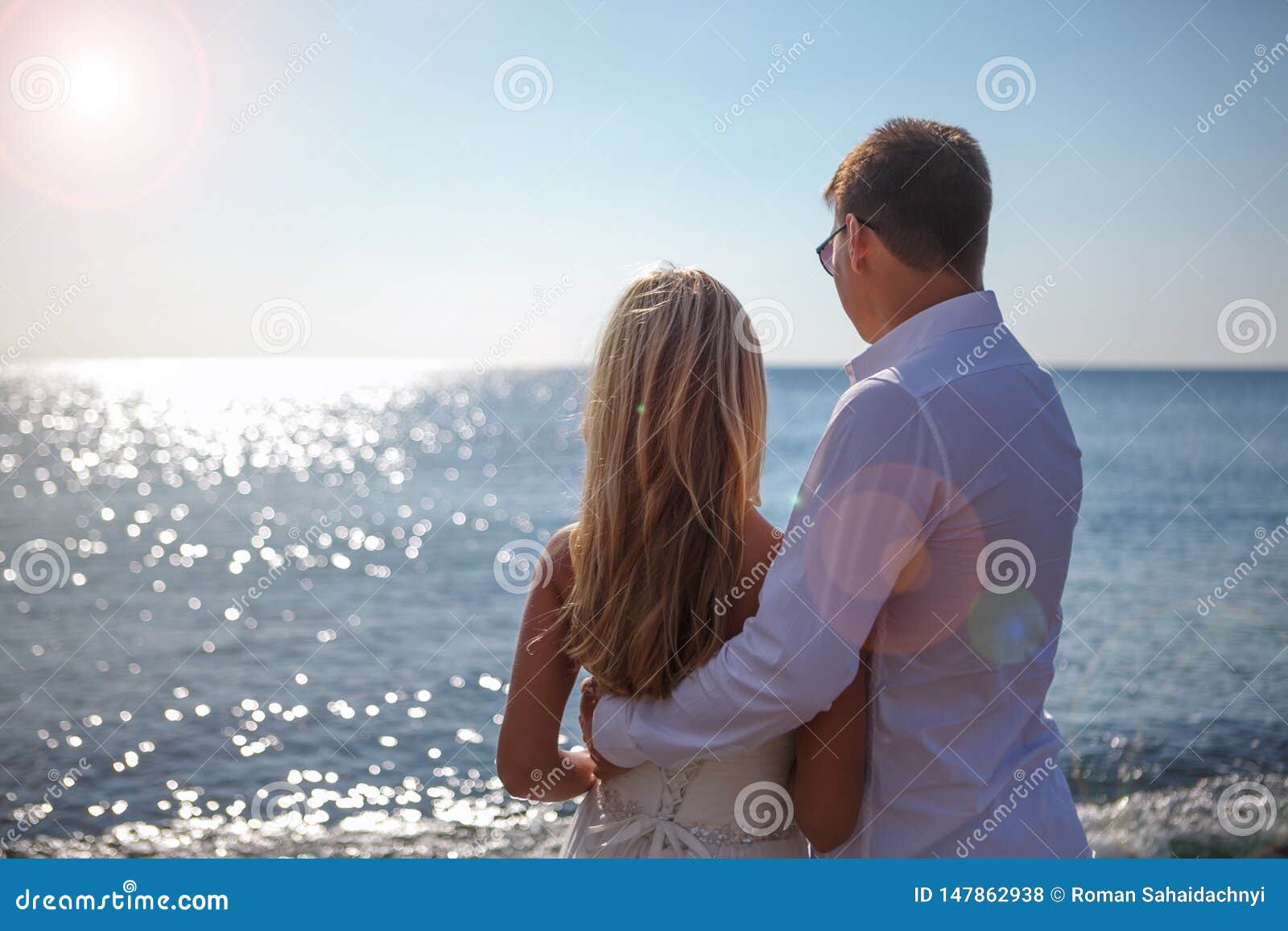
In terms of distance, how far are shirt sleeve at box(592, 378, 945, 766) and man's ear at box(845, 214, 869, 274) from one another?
0.41 m

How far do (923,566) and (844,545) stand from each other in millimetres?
222

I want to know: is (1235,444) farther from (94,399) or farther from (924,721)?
(94,399)

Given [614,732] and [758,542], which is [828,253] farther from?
[614,732]

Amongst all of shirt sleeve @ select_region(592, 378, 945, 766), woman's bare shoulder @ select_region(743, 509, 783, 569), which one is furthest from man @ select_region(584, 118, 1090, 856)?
woman's bare shoulder @ select_region(743, 509, 783, 569)

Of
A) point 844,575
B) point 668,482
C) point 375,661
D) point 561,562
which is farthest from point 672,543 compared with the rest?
point 375,661

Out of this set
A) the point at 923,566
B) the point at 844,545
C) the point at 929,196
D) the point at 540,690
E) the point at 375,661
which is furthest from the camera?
the point at 375,661

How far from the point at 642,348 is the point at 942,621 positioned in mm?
907

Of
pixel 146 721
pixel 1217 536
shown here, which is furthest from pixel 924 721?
pixel 1217 536

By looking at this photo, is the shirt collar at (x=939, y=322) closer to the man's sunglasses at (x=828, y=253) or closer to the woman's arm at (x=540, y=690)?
the man's sunglasses at (x=828, y=253)

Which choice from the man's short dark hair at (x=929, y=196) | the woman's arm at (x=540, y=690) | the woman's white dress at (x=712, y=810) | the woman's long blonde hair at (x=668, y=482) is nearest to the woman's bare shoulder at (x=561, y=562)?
the woman's arm at (x=540, y=690)

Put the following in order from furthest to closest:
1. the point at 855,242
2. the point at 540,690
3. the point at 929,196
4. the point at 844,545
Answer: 1. the point at 540,690
2. the point at 855,242
3. the point at 929,196
4. the point at 844,545

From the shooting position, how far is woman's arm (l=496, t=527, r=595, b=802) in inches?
94.6

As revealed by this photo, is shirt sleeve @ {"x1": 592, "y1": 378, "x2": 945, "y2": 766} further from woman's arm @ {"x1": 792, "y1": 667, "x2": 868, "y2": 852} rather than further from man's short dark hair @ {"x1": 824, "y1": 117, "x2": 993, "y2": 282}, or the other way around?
man's short dark hair @ {"x1": 824, "y1": 117, "x2": 993, "y2": 282}

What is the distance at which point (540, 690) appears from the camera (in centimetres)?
241
